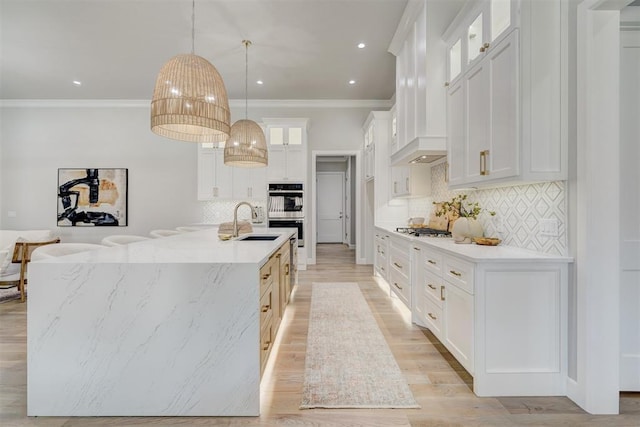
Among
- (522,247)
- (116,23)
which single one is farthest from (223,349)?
(116,23)

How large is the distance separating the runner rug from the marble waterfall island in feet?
1.62

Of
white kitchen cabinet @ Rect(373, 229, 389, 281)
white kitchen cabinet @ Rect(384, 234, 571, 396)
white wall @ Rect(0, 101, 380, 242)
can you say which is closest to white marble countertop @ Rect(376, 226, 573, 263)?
white kitchen cabinet @ Rect(384, 234, 571, 396)

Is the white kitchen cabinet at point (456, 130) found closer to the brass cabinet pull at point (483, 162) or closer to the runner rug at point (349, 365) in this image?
the brass cabinet pull at point (483, 162)

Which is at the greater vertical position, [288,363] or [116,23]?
[116,23]

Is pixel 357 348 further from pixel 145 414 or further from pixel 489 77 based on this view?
pixel 489 77

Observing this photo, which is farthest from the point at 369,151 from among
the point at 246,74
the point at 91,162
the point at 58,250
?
the point at 91,162

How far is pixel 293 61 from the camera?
456 cm

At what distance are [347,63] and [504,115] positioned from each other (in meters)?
3.21

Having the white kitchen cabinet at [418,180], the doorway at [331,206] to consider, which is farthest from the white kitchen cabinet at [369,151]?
the doorway at [331,206]

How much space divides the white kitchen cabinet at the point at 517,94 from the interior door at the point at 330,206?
7.36 metres

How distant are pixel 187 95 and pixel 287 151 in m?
3.90

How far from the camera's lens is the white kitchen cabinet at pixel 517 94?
1855 millimetres

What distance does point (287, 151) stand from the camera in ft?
19.1

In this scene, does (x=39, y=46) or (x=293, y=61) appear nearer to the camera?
(x=39, y=46)
